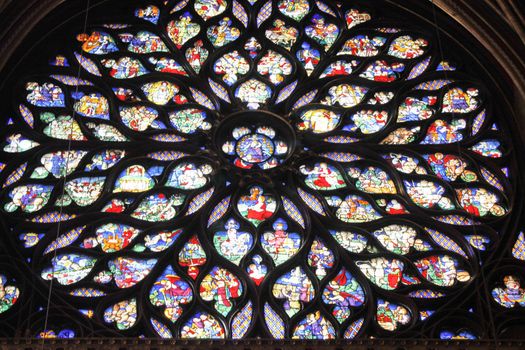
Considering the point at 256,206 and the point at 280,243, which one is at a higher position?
the point at 256,206

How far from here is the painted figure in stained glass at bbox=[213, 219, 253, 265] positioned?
12.9 metres

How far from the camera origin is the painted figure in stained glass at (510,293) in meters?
12.6

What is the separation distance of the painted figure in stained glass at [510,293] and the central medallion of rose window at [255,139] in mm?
2931

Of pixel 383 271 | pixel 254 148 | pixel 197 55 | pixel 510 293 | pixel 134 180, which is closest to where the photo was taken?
pixel 510 293

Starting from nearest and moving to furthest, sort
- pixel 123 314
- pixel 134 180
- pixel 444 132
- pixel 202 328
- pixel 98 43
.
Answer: pixel 202 328, pixel 123 314, pixel 134 180, pixel 444 132, pixel 98 43

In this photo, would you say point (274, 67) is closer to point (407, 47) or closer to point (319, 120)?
point (319, 120)

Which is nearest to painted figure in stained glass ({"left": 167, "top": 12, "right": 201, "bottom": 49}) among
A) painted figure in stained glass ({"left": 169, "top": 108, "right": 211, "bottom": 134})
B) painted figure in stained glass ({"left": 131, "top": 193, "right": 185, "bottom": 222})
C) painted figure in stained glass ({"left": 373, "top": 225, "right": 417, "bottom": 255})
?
painted figure in stained glass ({"left": 169, "top": 108, "right": 211, "bottom": 134})

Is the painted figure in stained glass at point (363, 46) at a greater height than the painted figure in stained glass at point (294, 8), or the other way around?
the painted figure in stained glass at point (294, 8)

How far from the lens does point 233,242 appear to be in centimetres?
1303

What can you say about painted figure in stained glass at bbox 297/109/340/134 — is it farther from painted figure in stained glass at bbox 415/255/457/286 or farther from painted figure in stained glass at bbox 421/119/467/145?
painted figure in stained glass at bbox 415/255/457/286

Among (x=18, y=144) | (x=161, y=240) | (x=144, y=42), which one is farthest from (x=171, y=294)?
(x=144, y=42)

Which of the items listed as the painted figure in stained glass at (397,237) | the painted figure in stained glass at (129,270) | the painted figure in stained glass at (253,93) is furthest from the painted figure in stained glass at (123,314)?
the painted figure in stained glass at (253,93)

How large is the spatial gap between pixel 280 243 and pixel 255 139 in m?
1.57

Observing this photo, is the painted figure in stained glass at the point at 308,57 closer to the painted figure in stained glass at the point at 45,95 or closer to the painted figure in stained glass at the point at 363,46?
the painted figure in stained glass at the point at 363,46
